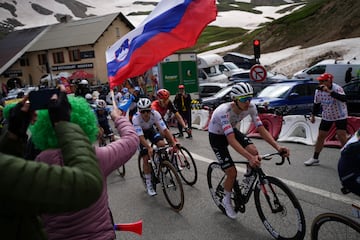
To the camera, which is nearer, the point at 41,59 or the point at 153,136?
the point at 153,136

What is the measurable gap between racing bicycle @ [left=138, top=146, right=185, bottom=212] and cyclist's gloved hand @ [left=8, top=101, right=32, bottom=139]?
4003 mm

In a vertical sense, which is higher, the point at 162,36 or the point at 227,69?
the point at 162,36

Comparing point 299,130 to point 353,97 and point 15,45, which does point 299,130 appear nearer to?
point 353,97

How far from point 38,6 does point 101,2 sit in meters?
40.6

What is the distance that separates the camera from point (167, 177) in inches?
226

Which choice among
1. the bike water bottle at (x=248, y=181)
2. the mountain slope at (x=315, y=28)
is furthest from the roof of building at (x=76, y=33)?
the bike water bottle at (x=248, y=181)

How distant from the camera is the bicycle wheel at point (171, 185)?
5.43m

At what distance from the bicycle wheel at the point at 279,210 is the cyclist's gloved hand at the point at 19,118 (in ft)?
10.3

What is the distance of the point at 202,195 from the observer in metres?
6.07

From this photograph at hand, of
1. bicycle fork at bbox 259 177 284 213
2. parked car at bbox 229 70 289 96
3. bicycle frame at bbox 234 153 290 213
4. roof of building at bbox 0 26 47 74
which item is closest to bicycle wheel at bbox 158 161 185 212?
bicycle frame at bbox 234 153 290 213

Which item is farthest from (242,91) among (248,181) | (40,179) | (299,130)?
(299,130)

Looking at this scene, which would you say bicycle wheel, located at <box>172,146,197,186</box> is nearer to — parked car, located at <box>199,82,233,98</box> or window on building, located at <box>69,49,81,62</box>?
parked car, located at <box>199,82,233,98</box>

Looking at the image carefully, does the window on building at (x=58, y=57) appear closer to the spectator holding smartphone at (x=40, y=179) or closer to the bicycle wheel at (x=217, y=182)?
the bicycle wheel at (x=217, y=182)

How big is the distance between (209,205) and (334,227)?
260 centimetres
